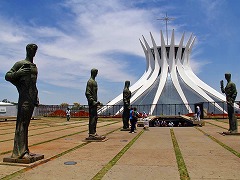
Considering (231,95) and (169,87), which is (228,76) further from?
(169,87)

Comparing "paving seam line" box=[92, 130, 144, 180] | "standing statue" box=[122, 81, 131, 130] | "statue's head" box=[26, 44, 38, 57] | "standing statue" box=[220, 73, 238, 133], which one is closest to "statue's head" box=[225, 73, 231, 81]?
"standing statue" box=[220, 73, 238, 133]

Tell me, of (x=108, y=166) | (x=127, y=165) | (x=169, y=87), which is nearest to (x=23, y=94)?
(x=108, y=166)

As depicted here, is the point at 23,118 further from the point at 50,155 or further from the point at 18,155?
the point at 50,155

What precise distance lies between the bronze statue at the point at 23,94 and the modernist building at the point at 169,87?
30.1 metres

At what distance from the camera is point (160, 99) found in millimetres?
41344

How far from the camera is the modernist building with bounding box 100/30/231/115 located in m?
37.4

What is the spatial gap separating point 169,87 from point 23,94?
41.1 metres

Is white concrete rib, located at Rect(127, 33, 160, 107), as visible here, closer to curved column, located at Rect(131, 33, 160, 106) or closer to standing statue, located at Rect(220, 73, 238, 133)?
curved column, located at Rect(131, 33, 160, 106)

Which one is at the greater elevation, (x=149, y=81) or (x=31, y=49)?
(x=149, y=81)

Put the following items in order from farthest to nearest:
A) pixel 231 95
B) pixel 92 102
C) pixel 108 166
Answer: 1. pixel 231 95
2. pixel 92 102
3. pixel 108 166

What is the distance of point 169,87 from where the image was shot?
45.9m

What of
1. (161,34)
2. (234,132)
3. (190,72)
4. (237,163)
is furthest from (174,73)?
(237,163)

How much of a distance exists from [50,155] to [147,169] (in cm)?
274

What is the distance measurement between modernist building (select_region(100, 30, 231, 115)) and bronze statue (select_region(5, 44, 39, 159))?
30105 mm
